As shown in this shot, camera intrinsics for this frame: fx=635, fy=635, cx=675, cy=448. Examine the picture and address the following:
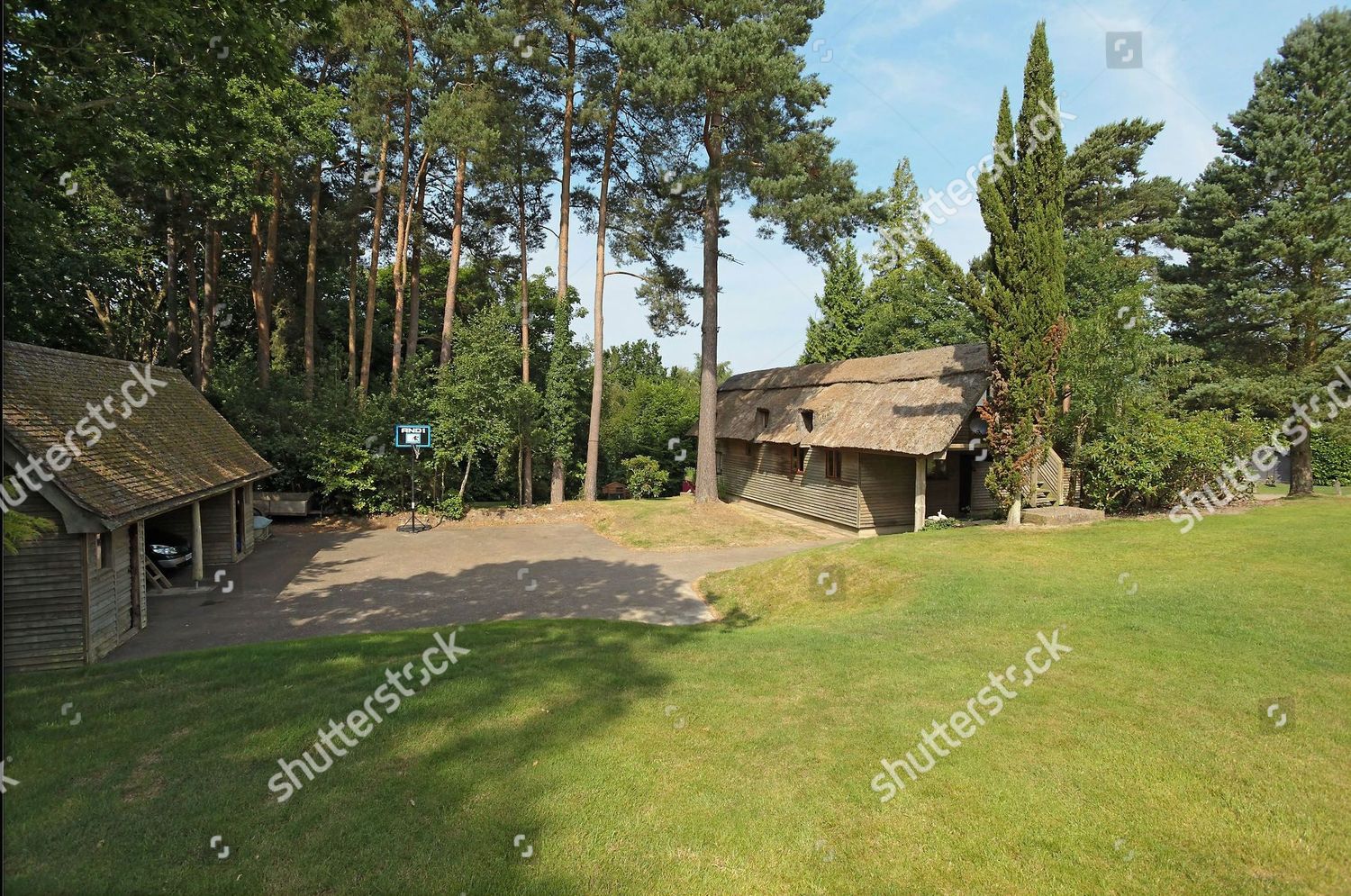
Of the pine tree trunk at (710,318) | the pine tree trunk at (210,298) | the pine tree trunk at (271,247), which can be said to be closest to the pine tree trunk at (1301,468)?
the pine tree trunk at (710,318)

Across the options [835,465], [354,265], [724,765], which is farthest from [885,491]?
[354,265]

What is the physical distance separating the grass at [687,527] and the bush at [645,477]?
4.28 metres

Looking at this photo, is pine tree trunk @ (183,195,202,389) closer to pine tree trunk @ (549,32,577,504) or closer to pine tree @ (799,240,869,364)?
pine tree trunk @ (549,32,577,504)

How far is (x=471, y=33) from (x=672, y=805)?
913 inches

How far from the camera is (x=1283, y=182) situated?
1894cm

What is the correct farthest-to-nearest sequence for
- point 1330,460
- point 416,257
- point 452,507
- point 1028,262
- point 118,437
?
point 1330,460 < point 416,257 < point 452,507 < point 1028,262 < point 118,437

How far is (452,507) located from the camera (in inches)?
906

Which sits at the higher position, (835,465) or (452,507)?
(835,465)

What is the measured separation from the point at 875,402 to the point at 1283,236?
40.7ft

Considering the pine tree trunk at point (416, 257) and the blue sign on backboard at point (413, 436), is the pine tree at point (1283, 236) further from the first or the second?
the pine tree trunk at point (416, 257)

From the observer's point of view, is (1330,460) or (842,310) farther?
(842,310)

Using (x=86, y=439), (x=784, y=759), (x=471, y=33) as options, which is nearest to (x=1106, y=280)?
(x=471, y=33)

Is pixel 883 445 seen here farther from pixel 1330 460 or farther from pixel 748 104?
pixel 1330 460

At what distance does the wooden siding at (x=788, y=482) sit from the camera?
20.5 meters
